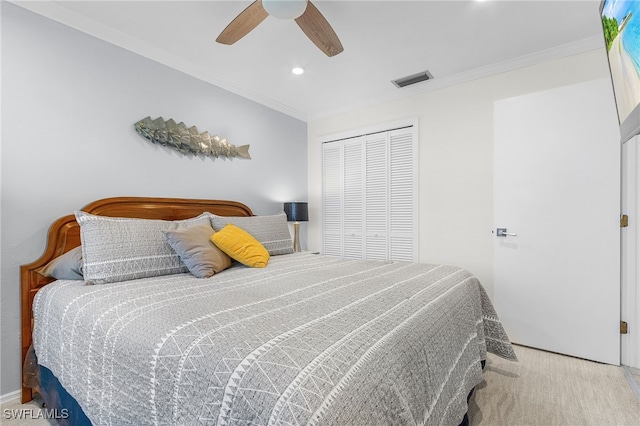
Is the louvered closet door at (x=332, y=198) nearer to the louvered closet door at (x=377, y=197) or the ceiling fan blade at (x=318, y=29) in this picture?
the louvered closet door at (x=377, y=197)

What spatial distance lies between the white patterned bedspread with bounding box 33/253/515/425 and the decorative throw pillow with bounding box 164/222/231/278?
13 cm

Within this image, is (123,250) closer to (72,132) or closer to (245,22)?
(72,132)

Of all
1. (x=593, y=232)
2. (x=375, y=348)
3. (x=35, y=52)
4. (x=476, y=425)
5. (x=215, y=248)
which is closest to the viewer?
(x=375, y=348)

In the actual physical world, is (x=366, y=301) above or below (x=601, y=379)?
above

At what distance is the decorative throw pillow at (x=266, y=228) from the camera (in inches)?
102

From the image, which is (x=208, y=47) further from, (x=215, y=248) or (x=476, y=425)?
(x=476, y=425)

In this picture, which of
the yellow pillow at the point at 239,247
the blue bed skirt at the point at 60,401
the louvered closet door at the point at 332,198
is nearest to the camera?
the blue bed skirt at the point at 60,401

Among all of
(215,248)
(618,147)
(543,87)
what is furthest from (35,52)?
(618,147)

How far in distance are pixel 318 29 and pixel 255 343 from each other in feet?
6.31

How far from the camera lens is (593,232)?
236 cm

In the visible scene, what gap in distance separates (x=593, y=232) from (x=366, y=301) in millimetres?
2200

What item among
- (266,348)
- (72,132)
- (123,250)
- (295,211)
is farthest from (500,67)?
(72,132)

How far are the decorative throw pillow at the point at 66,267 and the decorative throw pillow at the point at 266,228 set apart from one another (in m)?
0.91

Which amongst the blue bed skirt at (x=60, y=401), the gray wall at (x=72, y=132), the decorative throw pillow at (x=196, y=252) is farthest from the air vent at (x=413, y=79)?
the blue bed skirt at (x=60, y=401)
